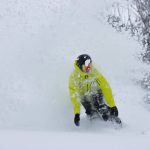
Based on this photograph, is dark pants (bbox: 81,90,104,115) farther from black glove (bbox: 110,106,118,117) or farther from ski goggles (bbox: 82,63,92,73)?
ski goggles (bbox: 82,63,92,73)

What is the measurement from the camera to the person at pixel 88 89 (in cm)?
650

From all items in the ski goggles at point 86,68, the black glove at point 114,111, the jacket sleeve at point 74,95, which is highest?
the ski goggles at point 86,68

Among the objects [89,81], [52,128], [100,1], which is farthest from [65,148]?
[100,1]

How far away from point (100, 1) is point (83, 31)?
2.85 m

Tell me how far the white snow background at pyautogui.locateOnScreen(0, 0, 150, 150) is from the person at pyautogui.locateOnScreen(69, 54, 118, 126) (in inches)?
12.1

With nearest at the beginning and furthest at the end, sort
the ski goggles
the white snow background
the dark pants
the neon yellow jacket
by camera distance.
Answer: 1. the white snow background
2. the ski goggles
3. the neon yellow jacket
4. the dark pants

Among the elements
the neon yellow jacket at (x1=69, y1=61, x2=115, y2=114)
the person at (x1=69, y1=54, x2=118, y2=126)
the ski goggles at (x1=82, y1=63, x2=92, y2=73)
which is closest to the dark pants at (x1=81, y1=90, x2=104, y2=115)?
the person at (x1=69, y1=54, x2=118, y2=126)

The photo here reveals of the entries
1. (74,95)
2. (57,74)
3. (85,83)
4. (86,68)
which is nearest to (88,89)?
(85,83)

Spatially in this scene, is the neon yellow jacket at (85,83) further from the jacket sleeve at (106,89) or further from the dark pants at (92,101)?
the dark pants at (92,101)

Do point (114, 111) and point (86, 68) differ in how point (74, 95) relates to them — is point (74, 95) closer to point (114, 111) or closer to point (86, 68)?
point (86, 68)

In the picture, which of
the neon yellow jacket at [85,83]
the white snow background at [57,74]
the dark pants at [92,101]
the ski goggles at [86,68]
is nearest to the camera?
the white snow background at [57,74]

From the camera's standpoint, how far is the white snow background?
5.00 meters

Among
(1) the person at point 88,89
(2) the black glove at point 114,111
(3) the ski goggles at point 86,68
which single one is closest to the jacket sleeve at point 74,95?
(1) the person at point 88,89

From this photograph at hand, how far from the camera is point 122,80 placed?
10.8m
